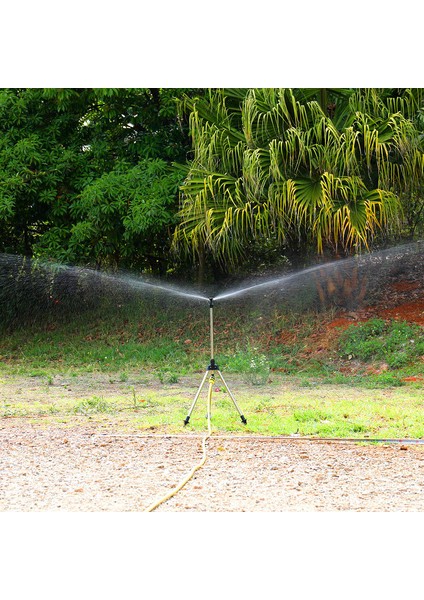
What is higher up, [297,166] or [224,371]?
[297,166]

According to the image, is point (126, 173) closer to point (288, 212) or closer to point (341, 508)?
point (288, 212)

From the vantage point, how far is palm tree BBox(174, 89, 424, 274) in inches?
256

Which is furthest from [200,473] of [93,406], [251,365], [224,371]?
[224,371]

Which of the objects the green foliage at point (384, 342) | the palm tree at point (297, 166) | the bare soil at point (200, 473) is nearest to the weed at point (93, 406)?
the bare soil at point (200, 473)

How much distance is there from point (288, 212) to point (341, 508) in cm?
382

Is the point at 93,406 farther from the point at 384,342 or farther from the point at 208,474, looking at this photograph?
the point at 384,342

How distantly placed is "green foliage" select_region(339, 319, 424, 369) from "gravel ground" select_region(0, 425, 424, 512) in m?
2.36

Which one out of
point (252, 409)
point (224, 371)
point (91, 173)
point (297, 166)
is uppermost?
point (91, 173)

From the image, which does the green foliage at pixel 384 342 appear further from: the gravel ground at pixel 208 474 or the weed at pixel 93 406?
the gravel ground at pixel 208 474

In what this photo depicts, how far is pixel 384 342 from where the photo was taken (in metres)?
6.76

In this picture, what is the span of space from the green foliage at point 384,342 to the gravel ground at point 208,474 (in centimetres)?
236

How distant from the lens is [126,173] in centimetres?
732

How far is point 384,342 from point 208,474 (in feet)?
11.1
